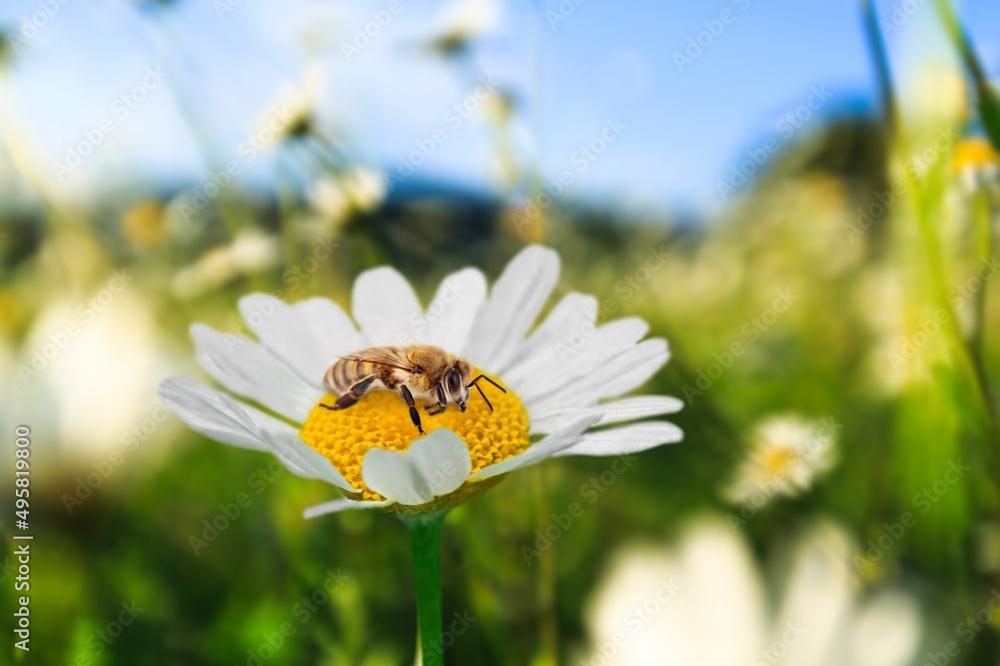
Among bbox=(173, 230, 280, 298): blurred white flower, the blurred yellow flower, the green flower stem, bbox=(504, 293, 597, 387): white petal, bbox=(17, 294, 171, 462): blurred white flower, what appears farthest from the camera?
the blurred yellow flower

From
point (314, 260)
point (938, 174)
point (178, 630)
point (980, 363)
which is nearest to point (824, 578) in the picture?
point (980, 363)

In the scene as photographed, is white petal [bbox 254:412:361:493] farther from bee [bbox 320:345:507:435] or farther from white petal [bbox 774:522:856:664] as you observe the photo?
white petal [bbox 774:522:856:664]

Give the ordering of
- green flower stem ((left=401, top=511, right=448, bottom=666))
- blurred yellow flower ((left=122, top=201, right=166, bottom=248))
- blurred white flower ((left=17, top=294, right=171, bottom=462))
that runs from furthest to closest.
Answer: blurred yellow flower ((left=122, top=201, right=166, bottom=248)) → blurred white flower ((left=17, top=294, right=171, bottom=462)) → green flower stem ((left=401, top=511, right=448, bottom=666))

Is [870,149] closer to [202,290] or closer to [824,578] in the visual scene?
[202,290]

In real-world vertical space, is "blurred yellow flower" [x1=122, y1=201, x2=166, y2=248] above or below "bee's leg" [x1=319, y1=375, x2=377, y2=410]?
above

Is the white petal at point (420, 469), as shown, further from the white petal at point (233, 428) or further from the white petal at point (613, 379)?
the white petal at point (613, 379)

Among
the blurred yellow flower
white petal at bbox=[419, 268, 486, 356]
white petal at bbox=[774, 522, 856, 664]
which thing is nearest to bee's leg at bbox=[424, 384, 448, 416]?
white petal at bbox=[419, 268, 486, 356]

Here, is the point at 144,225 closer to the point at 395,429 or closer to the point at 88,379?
the point at 88,379

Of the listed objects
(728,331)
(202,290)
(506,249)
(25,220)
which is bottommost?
(728,331)
